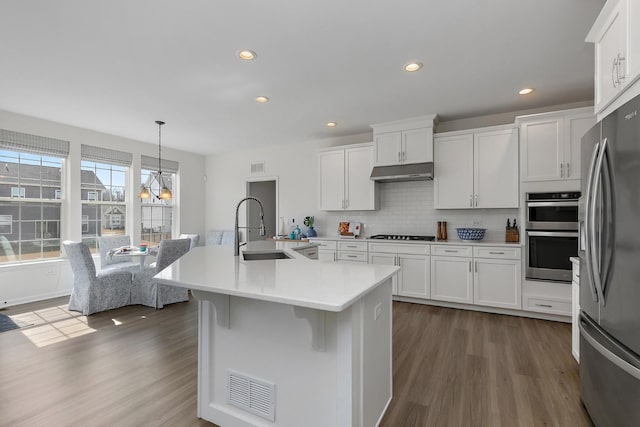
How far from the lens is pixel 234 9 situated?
2.11 metres

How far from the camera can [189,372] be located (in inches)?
96.5

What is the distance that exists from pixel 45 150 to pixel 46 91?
1.49 m

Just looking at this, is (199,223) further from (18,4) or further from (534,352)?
(534,352)

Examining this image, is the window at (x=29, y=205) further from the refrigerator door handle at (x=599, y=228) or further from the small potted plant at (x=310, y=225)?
the refrigerator door handle at (x=599, y=228)

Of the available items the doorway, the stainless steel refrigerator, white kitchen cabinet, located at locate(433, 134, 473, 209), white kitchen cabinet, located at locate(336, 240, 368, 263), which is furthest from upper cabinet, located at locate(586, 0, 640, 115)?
the doorway

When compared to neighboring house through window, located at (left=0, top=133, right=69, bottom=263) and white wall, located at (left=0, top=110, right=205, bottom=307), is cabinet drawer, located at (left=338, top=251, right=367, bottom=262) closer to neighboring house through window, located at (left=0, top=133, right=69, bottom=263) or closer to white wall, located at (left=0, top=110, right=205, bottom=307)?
white wall, located at (left=0, top=110, right=205, bottom=307)

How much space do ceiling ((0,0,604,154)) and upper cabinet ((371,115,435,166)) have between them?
200 millimetres

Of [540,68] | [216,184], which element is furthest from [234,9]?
[216,184]

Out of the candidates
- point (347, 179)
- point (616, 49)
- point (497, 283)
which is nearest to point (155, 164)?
point (347, 179)

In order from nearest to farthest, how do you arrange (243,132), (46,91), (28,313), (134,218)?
1. (46,91)
2. (28,313)
3. (243,132)
4. (134,218)

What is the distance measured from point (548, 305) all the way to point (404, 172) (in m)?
2.33

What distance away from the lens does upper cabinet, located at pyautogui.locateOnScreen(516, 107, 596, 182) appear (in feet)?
11.5

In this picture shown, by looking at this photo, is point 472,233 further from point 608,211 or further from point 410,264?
point 608,211

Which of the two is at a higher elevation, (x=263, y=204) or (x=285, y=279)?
(x=263, y=204)
